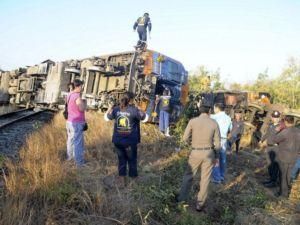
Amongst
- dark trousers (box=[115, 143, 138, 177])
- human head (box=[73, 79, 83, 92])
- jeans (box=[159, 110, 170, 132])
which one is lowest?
dark trousers (box=[115, 143, 138, 177])

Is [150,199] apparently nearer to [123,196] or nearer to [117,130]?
[123,196]

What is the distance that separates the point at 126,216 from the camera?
16.4 ft

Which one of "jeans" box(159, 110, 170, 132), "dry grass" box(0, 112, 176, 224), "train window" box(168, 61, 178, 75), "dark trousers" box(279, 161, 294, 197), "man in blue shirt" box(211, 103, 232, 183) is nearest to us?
"dry grass" box(0, 112, 176, 224)

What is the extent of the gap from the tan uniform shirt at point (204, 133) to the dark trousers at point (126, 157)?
94 cm

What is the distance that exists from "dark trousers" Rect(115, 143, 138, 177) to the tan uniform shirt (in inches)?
37.0

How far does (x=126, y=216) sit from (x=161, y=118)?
23.7 ft

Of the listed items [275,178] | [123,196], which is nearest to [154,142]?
[275,178]

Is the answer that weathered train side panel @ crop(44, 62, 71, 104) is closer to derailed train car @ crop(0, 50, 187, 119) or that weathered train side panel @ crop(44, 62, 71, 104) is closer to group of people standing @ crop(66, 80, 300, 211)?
derailed train car @ crop(0, 50, 187, 119)

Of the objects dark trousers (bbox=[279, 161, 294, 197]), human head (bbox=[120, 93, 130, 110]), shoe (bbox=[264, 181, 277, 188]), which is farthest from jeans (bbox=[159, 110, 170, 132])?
human head (bbox=[120, 93, 130, 110])

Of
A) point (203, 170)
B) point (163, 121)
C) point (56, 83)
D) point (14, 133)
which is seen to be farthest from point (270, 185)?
point (56, 83)

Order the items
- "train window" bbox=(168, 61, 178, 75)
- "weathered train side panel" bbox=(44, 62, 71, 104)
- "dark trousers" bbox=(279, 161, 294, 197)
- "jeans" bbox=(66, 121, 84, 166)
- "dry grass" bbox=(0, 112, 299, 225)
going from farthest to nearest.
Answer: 1. "weathered train side panel" bbox=(44, 62, 71, 104)
2. "train window" bbox=(168, 61, 178, 75)
3. "dark trousers" bbox=(279, 161, 294, 197)
4. "jeans" bbox=(66, 121, 84, 166)
5. "dry grass" bbox=(0, 112, 299, 225)

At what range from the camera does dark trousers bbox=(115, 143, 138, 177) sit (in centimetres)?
652

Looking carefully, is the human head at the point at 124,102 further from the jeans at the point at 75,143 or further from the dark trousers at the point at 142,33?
the dark trousers at the point at 142,33

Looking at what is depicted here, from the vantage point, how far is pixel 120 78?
1280 centimetres
